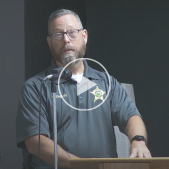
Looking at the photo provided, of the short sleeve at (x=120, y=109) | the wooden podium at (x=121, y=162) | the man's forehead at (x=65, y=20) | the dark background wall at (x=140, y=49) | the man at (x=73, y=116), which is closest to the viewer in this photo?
the wooden podium at (x=121, y=162)

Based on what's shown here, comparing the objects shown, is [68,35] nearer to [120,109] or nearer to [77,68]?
[77,68]

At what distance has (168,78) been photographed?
161 inches

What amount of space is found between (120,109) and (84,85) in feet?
0.84

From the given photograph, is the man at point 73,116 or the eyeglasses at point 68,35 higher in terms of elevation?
the eyeglasses at point 68,35

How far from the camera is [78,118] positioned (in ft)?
8.63

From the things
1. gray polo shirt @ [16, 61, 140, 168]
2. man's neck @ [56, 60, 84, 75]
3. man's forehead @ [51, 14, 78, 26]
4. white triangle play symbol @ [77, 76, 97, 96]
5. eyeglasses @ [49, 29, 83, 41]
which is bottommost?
gray polo shirt @ [16, 61, 140, 168]

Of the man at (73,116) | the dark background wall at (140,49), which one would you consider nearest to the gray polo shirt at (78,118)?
the man at (73,116)

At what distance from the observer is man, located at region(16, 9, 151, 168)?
2562 millimetres

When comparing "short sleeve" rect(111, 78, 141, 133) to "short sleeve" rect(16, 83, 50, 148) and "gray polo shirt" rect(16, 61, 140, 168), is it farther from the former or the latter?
"short sleeve" rect(16, 83, 50, 148)

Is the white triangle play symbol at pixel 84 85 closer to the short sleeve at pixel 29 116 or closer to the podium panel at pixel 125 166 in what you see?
the short sleeve at pixel 29 116

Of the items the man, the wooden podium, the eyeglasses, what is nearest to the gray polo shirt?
the man

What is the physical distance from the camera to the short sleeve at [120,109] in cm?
271

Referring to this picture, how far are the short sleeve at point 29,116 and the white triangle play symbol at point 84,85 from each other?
0.23 metres

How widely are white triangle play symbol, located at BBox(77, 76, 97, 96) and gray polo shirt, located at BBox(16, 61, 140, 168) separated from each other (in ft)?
0.07
